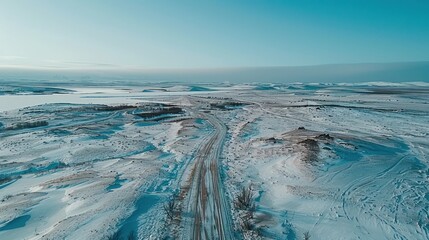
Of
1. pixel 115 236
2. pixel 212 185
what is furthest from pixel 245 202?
pixel 115 236

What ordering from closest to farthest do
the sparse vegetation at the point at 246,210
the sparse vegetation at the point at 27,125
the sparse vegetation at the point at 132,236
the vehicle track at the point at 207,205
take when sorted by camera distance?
the sparse vegetation at the point at 132,236, the vehicle track at the point at 207,205, the sparse vegetation at the point at 246,210, the sparse vegetation at the point at 27,125

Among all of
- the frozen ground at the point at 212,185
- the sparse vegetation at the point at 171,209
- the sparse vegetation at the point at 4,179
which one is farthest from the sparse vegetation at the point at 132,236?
the sparse vegetation at the point at 4,179

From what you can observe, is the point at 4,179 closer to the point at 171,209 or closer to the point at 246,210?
the point at 171,209

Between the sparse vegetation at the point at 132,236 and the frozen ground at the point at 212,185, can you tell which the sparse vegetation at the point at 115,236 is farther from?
the sparse vegetation at the point at 132,236

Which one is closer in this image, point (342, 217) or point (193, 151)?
point (342, 217)

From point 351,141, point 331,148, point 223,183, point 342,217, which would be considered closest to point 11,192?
point 223,183

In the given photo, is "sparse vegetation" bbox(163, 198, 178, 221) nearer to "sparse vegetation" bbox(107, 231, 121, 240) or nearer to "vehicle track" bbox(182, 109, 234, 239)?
"vehicle track" bbox(182, 109, 234, 239)

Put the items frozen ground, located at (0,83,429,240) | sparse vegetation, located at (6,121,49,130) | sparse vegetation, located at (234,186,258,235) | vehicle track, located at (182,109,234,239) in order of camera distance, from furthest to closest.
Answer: sparse vegetation, located at (6,121,49,130) < frozen ground, located at (0,83,429,240) < sparse vegetation, located at (234,186,258,235) < vehicle track, located at (182,109,234,239)

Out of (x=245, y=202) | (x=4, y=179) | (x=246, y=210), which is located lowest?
(x=4, y=179)

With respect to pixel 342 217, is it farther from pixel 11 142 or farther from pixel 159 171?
pixel 11 142

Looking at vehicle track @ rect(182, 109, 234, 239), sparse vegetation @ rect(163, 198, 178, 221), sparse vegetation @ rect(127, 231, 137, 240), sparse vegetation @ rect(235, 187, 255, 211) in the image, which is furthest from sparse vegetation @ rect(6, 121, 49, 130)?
sparse vegetation @ rect(235, 187, 255, 211)

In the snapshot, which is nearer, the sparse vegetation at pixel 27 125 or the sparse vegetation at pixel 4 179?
the sparse vegetation at pixel 4 179
